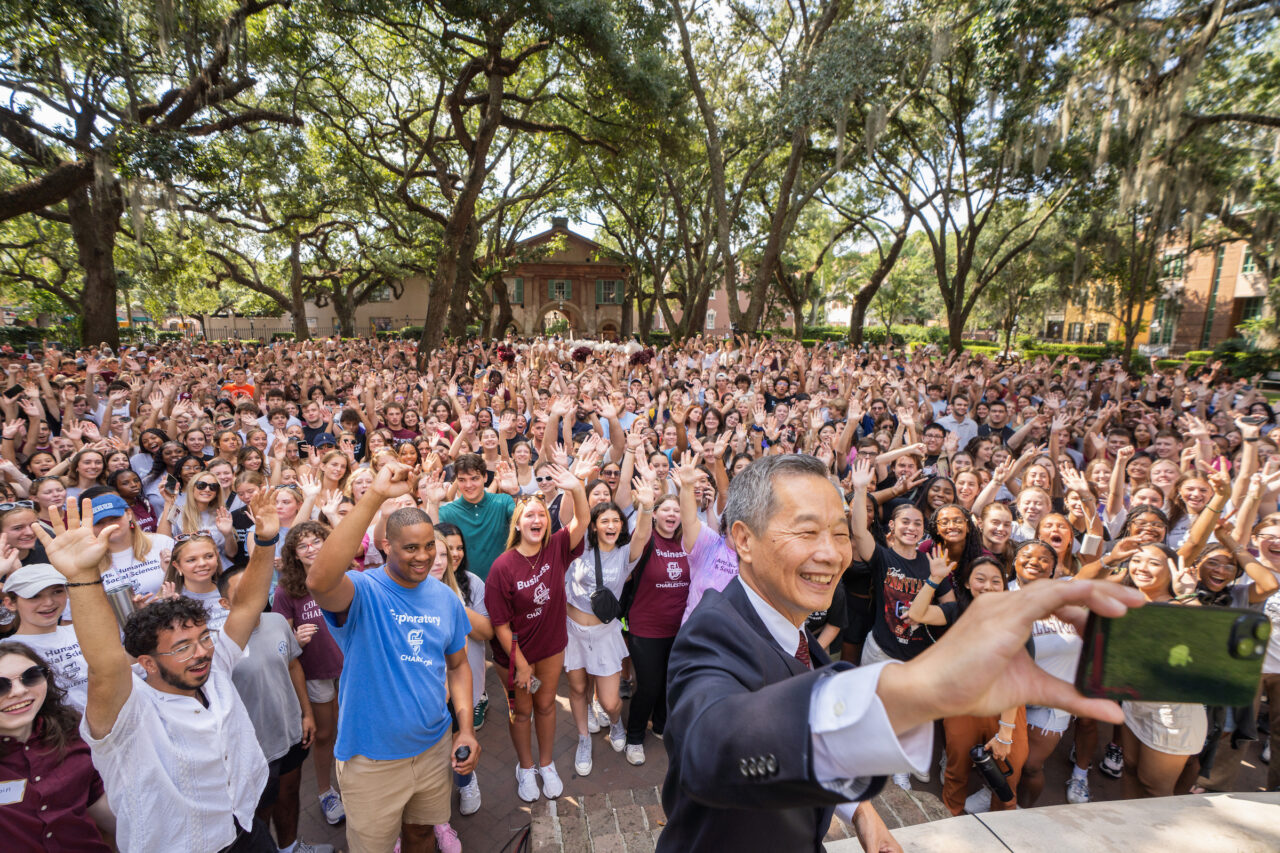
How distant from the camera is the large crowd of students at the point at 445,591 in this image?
2.34m

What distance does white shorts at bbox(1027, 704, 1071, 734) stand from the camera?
138 inches

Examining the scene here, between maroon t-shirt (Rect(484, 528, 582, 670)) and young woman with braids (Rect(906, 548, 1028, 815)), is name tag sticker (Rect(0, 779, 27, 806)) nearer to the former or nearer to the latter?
maroon t-shirt (Rect(484, 528, 582, 670))

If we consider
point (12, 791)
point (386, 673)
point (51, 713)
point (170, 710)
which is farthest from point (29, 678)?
point (386, 673)

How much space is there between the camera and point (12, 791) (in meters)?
2.19

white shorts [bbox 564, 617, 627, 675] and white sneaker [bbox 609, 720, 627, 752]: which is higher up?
white shorts [bbox 564, 617, 627, 675]

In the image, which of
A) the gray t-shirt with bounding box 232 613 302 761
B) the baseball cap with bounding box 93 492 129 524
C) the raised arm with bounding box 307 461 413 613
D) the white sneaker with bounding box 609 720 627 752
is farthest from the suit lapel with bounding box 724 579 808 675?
the baseball cap with bounding box 93 492 129 524

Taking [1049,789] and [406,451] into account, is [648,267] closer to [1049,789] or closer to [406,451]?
[406,451]

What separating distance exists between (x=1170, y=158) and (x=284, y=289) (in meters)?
43.9

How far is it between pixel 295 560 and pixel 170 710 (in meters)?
1.18

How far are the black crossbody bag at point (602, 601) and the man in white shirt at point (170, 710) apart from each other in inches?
73.7

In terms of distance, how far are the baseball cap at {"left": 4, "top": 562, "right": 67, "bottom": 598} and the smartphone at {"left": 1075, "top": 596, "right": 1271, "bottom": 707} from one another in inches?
152

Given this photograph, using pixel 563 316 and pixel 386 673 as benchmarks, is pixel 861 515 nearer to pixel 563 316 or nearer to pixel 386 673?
pixel 386 673

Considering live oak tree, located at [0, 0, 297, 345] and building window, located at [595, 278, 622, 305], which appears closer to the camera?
live oak tree, located at [0, 0, 297, 345]

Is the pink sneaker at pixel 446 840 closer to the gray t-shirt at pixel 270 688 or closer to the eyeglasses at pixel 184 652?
the gray t-shirt at pixel 270 688
